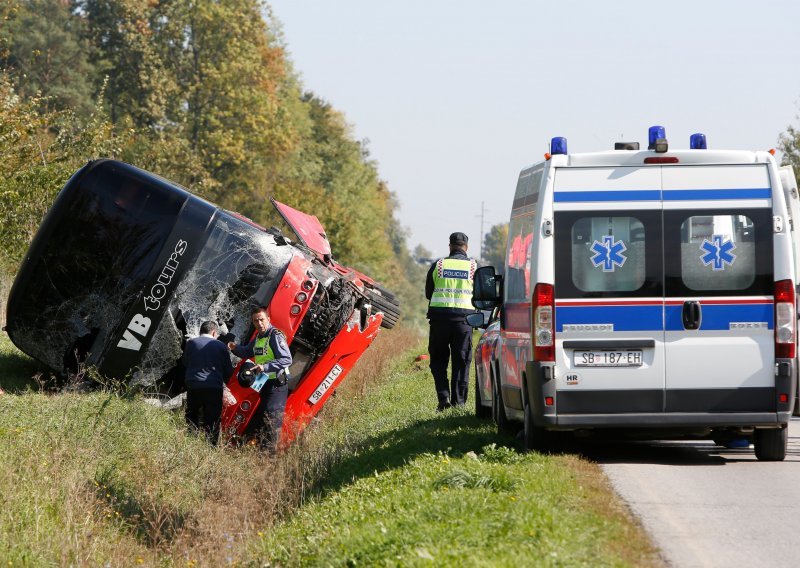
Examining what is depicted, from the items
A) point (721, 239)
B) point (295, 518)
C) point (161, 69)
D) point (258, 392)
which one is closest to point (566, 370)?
point (721, 239)

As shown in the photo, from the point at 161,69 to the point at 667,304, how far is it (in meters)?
50.1

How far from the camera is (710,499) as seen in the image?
884 cm

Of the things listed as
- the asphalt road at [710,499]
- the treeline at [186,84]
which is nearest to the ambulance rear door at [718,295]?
the asphalt road at [710,499]

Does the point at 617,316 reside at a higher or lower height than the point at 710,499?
higher

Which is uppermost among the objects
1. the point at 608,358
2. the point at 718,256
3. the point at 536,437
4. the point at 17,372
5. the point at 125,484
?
the point at 718,256

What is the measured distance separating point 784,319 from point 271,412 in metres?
5.90

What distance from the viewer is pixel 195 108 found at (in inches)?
2298

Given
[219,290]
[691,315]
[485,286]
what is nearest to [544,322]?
[691,315]

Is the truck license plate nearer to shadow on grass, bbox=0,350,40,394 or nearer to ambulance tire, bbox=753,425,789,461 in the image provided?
ambulance tire, bbox=753,425,789,461

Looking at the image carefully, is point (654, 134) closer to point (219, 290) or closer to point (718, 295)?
point (718, 295)

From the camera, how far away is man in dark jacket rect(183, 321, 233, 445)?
13773 millimetres

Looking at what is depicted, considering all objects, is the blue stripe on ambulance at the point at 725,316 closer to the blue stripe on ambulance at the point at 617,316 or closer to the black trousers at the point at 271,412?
the blue stripe on ambulance at the point at 617,316

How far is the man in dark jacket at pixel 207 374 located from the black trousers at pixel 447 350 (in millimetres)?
2259

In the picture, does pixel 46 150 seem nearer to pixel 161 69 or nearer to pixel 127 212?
pixel 127 212
